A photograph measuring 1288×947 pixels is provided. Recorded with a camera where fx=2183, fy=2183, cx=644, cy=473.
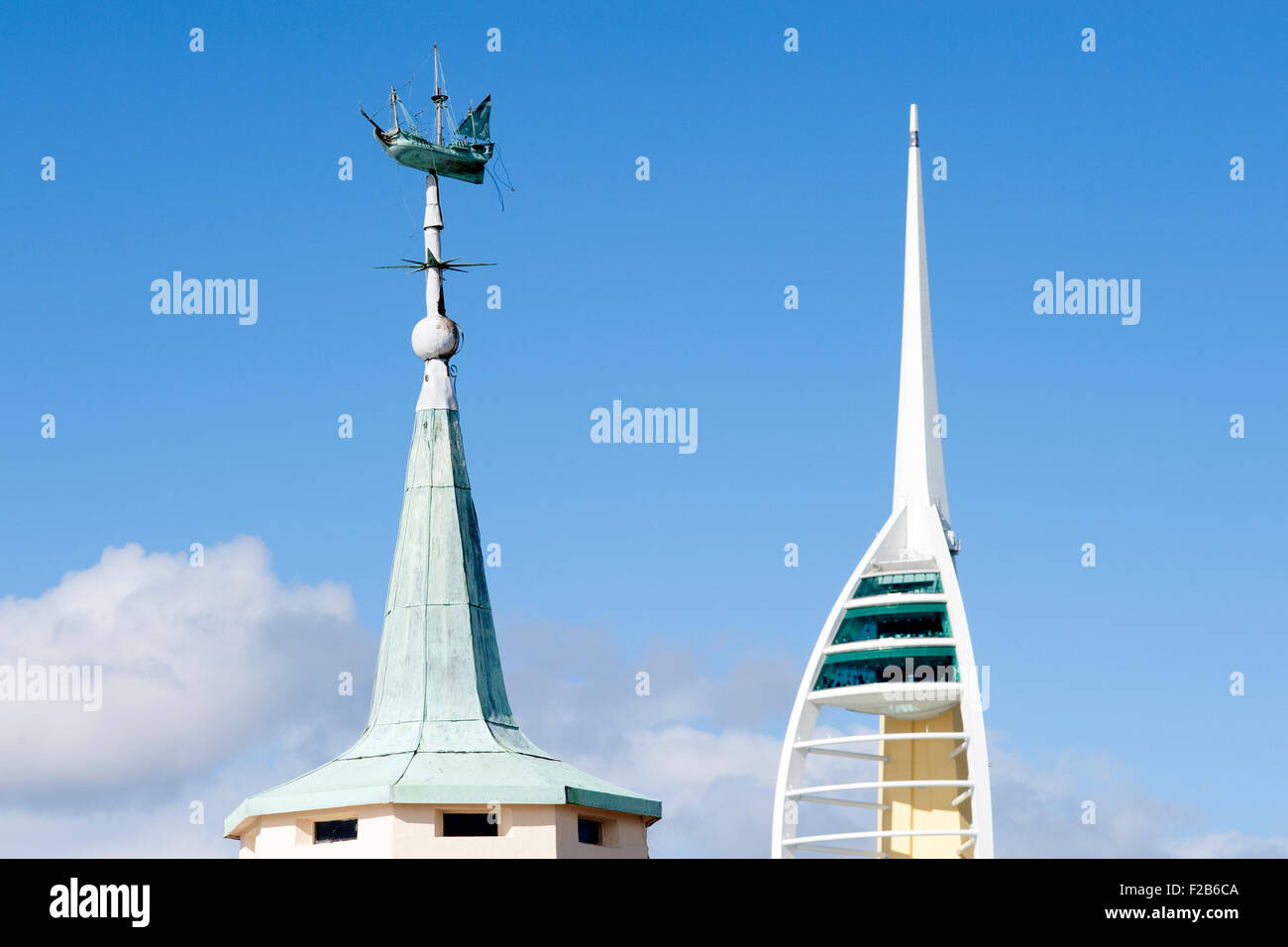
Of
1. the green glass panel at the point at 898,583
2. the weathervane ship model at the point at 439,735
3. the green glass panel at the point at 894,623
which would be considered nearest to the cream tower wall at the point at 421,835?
the weathervane ship model at the point at 439,735

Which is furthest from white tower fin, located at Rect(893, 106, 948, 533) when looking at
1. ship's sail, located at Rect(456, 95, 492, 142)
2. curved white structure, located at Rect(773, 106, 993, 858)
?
ship's sail, located at Rect(456, 95, 492, 142)

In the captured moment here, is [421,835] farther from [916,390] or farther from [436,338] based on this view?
[916,390]

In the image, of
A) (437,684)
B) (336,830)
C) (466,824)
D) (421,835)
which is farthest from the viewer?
(437,684)

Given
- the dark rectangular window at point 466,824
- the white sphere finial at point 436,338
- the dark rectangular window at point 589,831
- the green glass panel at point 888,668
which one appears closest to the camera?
the dark rectangular window at point 466,824

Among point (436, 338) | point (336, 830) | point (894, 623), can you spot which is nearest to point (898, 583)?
point (894, 623)

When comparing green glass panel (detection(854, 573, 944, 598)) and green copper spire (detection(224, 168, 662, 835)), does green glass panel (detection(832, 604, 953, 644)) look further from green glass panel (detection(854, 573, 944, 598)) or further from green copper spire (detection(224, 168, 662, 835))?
→ green copper spire (detection(224, 168, 662, 835))

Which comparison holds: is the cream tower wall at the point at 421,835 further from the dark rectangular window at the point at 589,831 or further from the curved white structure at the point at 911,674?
the curved white structure at the point at 911,674
